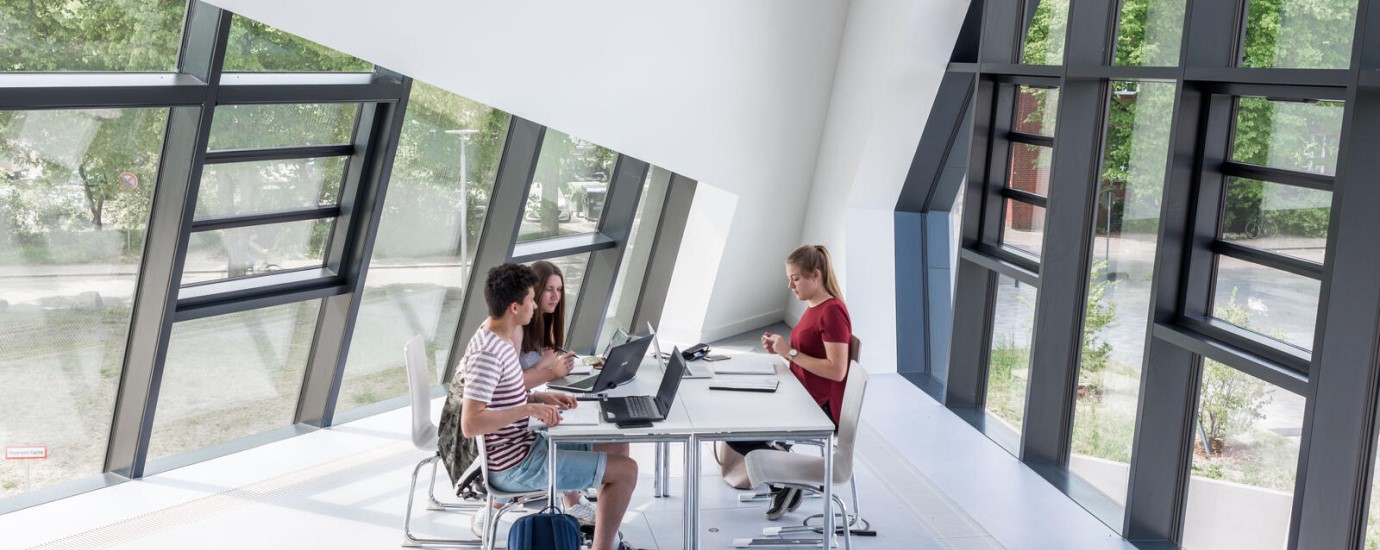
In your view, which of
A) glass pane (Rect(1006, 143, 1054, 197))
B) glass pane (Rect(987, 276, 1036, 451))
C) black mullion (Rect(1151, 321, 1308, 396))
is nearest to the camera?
black mullion (Rect(1151, 321, 1308, 396))

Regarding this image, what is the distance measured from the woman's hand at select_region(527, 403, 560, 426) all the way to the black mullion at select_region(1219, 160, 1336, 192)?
10.6ft

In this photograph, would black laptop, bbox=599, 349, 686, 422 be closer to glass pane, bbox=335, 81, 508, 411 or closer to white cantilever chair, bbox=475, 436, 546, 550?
white cantilever chair, bbox=475, 436, 546, 550

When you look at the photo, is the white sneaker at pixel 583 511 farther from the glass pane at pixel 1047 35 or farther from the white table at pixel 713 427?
the glass pane at pixel 1047 35

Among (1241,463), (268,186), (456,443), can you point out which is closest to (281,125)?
(268,186)

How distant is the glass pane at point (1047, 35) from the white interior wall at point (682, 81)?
5.58 ft

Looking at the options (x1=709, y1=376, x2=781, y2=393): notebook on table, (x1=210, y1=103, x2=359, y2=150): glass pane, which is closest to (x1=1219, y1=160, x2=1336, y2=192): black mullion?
(x1=709, y1=376, x2=781, y2=393): notebook on table

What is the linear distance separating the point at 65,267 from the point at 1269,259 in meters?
5.36

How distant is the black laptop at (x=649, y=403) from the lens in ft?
14.5

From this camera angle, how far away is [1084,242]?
5863mm

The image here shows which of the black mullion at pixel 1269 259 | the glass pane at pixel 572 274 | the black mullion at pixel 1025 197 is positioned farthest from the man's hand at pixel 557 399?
the glass pane at pixel 572 274

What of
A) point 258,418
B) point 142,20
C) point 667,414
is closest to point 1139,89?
point 667,414

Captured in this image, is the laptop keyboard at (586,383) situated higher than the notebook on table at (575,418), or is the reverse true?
the laptop keyboard at (586,383)

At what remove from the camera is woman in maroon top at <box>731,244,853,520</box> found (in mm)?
5082

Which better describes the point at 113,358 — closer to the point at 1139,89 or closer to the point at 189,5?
the point at 189,5
